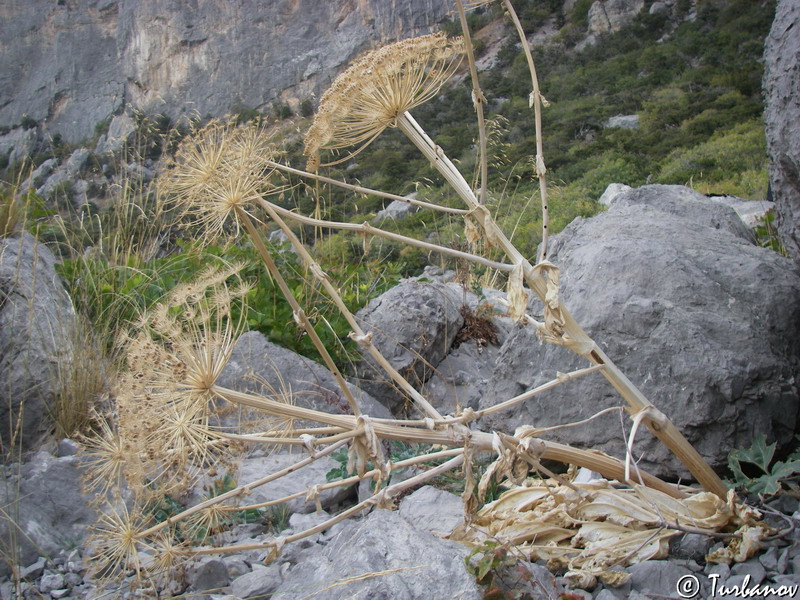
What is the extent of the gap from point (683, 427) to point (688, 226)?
118 centimetres

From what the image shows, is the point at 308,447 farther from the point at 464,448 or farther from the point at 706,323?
the point at 706,323

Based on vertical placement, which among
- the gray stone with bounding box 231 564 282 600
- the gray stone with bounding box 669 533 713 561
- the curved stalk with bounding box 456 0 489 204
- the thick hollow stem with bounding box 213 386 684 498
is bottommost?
the gray stone with bounding box 669 533 713 561

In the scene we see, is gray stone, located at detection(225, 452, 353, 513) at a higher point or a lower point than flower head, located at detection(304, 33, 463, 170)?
lower

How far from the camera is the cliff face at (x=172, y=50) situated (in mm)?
46344

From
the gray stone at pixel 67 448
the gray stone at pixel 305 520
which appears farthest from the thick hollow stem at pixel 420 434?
the gray stone at pixel 67 448

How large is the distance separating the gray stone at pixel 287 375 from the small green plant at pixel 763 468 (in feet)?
6.75

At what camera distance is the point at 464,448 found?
1.79 metres

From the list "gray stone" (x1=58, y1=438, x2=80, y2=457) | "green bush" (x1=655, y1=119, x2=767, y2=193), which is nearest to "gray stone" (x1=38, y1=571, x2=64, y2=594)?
"gray stone" (x1=58, y1=438, x2=80, y2=457)

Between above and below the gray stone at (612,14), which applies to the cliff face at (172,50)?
above

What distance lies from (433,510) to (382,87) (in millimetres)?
1570

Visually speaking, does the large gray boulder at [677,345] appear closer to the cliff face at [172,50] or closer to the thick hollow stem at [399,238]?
the thick hollow stem at [399,238]

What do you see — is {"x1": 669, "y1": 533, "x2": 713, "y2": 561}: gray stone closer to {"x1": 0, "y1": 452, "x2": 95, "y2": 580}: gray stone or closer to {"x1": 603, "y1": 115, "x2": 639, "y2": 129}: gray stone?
{"x1": 0, "y1": 452, "x2": 95, "y2": 580}: gray stone

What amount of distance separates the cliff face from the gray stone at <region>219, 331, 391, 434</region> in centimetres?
4276

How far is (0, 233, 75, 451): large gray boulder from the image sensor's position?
11.2 ft
